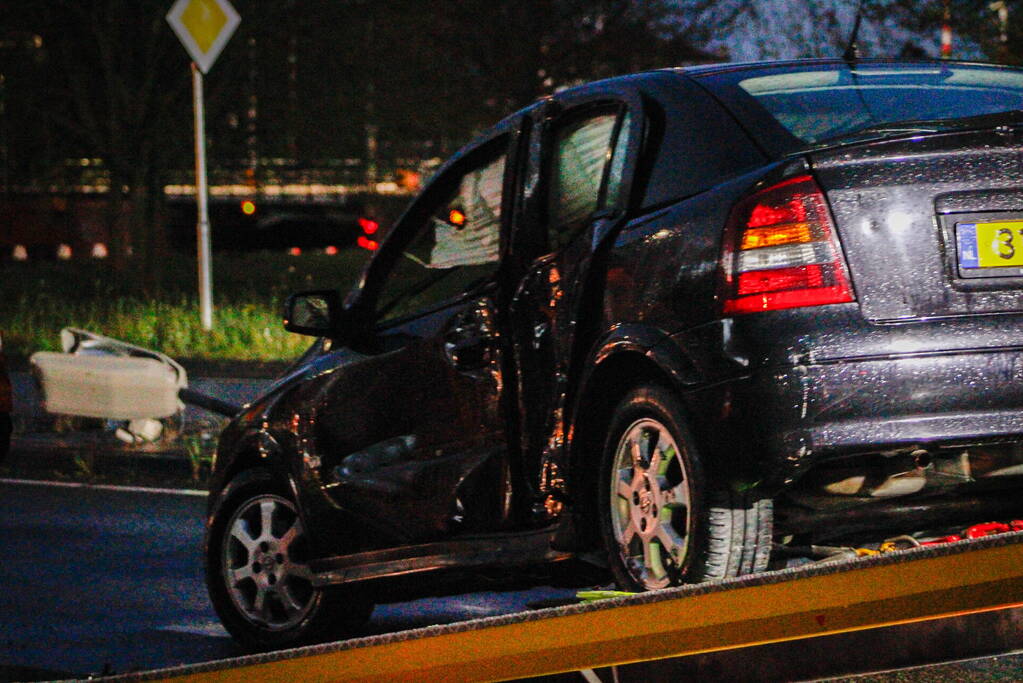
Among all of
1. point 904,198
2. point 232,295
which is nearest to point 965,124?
point 904,198

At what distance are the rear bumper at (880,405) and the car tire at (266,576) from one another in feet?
6.65

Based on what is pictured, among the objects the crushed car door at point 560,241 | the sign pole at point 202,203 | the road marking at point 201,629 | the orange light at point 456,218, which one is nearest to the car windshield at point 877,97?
the crushed car door at point 560,241

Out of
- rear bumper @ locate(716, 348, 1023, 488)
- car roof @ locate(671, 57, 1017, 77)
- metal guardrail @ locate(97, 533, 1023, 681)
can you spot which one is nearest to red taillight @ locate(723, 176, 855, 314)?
rear bumper @ locate(716, 348, 1023, 488)

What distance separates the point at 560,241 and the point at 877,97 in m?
0.97

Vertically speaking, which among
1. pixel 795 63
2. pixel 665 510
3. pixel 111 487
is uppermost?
pixel 795 63

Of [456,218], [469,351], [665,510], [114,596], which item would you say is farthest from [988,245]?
[114,596]

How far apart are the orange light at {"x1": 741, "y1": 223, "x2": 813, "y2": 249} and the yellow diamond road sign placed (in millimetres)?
12565

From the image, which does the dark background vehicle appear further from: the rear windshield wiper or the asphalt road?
the asphalt road

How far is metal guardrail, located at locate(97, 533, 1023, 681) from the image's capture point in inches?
128

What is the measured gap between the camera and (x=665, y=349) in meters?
4.78

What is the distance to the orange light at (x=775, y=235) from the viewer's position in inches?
182

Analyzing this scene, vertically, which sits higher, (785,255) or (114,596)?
(785,255)

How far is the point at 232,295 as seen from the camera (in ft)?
87.6

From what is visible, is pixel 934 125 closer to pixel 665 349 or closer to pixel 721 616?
pixel 665 349
